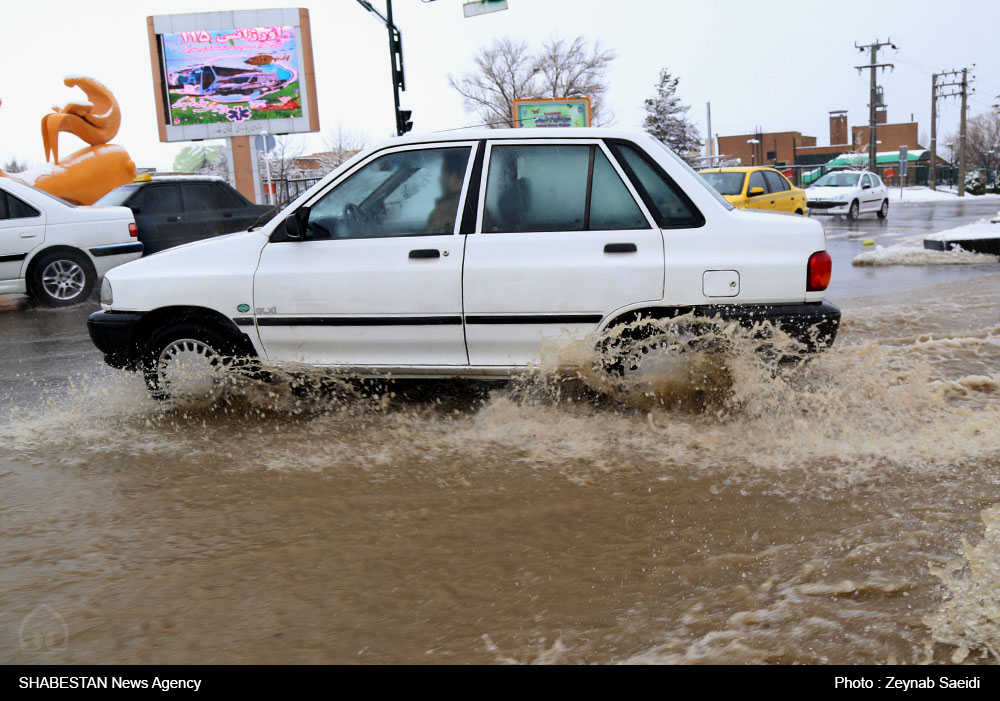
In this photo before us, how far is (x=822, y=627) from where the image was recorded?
2.57 metres

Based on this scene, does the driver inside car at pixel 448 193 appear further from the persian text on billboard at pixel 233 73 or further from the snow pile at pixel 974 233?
the persian text on billboard at pixel 233 73

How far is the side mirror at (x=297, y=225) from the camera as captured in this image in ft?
15.9

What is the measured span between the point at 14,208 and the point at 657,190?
9.05 m

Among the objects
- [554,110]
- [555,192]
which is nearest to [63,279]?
[555,192]

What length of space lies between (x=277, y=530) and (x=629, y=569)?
1.45m

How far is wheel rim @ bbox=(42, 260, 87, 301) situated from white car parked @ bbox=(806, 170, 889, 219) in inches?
863

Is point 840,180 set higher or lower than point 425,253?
higher

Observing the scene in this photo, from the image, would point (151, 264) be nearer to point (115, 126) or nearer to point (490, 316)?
point (490, 316)

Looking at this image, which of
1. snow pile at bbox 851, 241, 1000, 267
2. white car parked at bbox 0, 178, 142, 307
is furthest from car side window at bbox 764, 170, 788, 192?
white car parked at bbox 0, 178, 142, 307

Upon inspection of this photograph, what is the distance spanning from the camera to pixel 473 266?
4.71 metres

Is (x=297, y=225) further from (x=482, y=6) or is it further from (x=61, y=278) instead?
(x=482, y=6)

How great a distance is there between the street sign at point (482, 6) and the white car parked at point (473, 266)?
13.8 m

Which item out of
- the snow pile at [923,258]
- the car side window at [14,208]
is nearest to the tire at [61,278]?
the car side window at [14,208]
